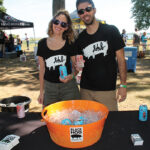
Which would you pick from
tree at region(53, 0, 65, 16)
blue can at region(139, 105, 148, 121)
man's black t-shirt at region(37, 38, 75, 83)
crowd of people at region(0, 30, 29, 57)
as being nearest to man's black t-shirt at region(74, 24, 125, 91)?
man's black t-shirt at region(37, 38, 75, 83)

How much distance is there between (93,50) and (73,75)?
45cm

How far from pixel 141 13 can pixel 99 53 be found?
85.2ft

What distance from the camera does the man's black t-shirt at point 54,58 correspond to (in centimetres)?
218

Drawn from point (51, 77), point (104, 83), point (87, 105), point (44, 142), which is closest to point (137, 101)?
point (104, 83)

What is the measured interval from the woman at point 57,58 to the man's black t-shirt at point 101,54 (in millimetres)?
213

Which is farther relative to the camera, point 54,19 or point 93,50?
point 54,19

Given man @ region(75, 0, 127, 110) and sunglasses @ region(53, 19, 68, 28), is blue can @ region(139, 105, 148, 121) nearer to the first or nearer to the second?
man @ region(75, 0, 127, 110)

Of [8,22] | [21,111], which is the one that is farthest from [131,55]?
[8,22]

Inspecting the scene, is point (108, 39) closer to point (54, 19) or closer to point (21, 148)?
point (54, 19)

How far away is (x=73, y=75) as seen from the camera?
2336mm

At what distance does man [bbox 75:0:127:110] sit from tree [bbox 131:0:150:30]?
2527cm

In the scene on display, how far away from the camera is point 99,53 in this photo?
6.89 feet

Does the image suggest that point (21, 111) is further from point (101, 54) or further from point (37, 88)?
point (37, 88)

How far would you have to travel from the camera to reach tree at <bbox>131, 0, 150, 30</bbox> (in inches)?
956
